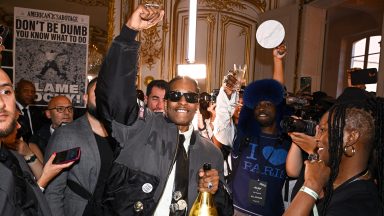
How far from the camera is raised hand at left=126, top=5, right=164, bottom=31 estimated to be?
145 centimetres

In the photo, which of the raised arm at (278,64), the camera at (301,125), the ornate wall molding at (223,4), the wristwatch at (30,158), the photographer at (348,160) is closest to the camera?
the photographer at (348,160)

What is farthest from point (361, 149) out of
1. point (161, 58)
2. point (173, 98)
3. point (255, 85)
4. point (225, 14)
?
point (225, 14)

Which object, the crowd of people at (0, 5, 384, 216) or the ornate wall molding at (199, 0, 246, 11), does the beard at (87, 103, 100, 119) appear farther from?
the ornate wall molding at (199, 0, 246, 11)

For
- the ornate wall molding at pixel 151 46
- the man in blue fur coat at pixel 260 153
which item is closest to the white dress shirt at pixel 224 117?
the man in blue fur coat at pixel 260 153

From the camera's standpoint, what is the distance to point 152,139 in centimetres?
174

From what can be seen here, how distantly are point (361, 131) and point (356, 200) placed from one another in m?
0.33

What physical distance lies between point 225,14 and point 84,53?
3451 mm

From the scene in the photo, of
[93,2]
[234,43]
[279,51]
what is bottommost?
[279,51]

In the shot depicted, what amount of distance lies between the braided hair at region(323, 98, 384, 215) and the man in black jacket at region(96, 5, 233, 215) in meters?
0.60

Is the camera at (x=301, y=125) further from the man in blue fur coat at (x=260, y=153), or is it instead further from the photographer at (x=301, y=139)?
the man in blue fur coat at (x=260, y=153)

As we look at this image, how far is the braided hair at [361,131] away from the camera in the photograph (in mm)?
1557

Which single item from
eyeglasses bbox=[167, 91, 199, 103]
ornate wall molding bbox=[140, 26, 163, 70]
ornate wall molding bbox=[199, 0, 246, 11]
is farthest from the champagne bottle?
ornate wall molding bbox=[199, 0, 246, 11]

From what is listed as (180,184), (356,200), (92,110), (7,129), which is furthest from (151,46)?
(356,200)

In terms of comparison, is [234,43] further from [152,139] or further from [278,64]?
[152,139]
